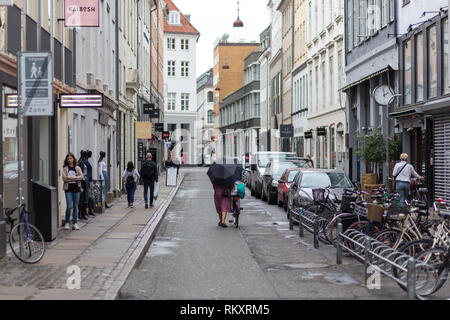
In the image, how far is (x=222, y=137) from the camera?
111 metres

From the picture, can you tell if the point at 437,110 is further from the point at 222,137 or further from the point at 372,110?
the point at 222,137

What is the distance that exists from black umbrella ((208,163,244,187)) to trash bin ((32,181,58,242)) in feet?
17.2

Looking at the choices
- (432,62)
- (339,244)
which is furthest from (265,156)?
(339,244)

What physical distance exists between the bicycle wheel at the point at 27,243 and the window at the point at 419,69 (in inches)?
628

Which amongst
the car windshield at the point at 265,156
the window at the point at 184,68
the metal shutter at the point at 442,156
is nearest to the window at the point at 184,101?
the window at the point at 184,68

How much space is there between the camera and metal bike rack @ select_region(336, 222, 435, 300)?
804cm

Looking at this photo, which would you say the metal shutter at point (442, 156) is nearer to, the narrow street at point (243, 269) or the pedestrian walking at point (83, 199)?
the narrow street at point (243, 269)

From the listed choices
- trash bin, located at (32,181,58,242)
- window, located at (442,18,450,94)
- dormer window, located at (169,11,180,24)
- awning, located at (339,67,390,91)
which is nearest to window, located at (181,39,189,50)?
dormer window, located at (169,11,180,24)

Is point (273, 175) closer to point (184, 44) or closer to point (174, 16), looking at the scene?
point (184, 44)

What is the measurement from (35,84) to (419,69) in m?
16.2

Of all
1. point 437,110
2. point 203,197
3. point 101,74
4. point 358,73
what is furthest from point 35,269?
point 358,73

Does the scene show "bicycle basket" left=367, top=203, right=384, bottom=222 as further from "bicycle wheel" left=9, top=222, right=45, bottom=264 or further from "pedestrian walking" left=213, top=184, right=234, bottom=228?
"pedestrian walking" left=213, top=184, right=234, bottom=228

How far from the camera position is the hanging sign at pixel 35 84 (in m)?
11.2

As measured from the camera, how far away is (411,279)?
26.2 feet
